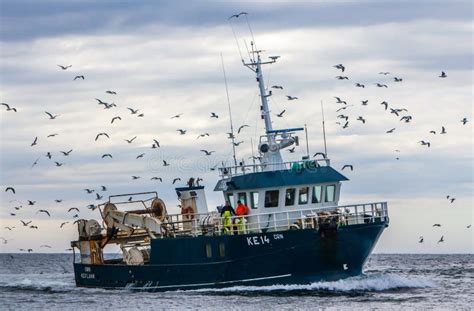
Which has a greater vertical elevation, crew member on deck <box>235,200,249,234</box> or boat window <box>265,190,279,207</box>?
boat window <box>265,190,279,207</box>

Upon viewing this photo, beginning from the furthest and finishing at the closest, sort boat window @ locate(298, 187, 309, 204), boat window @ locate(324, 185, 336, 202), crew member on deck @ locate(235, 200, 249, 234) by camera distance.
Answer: boat window @ locate(324, 185, 336, 202) → boat window @ locate(298, 187, 309, 204) → crew member on deck @ locate(235, 200, 249, 234)

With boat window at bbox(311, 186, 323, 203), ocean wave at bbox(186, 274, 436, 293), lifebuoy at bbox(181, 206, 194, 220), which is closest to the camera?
ocean wave at bbox(186, 274, 436, 293)

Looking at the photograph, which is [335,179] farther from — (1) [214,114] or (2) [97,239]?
(2) [97,239]

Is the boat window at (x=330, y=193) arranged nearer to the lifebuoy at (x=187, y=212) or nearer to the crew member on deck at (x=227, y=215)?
the crew member on deck at (x=227, y=215)

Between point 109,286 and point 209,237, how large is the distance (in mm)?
7939

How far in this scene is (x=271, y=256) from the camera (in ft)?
155

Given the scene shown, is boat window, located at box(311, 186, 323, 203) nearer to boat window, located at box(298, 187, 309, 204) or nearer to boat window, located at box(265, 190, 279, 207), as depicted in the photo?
boat window, located at box(298, 187, 309, 204)

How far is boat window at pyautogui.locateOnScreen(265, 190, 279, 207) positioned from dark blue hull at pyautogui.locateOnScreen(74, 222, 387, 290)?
2.65 metres

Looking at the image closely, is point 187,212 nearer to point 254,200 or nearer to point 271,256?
point 254,200

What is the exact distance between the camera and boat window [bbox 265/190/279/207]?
49406mm

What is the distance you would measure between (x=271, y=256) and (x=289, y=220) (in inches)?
76.0

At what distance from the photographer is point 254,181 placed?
49594 millimetres

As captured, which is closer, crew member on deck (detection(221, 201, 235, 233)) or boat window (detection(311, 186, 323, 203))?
crew member on deck (detection(221, 201, 235, 233))

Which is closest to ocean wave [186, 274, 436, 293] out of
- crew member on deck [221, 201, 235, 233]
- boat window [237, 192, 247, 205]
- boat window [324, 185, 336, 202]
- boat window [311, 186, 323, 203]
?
crew member on deck [221, 201, 235, 233]
